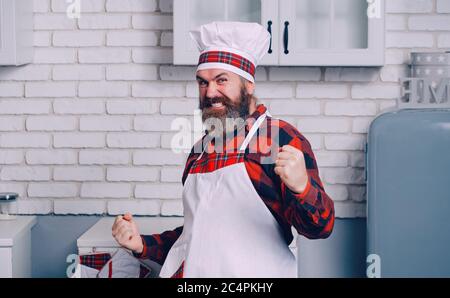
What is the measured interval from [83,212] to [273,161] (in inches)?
55.5

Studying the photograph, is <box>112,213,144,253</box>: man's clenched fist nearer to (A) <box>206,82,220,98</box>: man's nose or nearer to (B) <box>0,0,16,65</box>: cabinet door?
(A) <box>206,82,220,98</box>: man's nose

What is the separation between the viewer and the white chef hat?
8.57 feet

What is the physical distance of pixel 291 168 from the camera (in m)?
2.18

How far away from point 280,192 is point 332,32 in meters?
1.16

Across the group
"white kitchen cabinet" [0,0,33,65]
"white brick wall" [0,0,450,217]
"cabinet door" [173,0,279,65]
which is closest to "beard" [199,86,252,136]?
"cabinet door" [173,0,279,65]

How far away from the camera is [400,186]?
10.8 feet

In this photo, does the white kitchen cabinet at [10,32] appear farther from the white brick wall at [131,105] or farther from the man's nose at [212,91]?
the man's nose at [212,91]

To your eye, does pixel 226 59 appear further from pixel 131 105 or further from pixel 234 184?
pixel 131 105

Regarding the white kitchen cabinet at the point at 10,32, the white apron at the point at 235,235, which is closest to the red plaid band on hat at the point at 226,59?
the white apron at the point at 235,235

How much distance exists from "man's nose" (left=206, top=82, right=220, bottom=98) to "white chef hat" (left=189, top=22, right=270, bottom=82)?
57 mm

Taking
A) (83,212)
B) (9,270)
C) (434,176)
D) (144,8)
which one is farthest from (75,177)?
(434,176)

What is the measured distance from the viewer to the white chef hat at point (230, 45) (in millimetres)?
2611

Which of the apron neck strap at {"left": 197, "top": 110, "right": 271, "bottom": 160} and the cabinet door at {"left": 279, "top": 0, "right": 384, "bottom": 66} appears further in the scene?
the cabinet door at {"left": 279, "top": 0, "right": 384, "bottom": 66}

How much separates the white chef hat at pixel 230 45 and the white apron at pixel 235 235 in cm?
22
